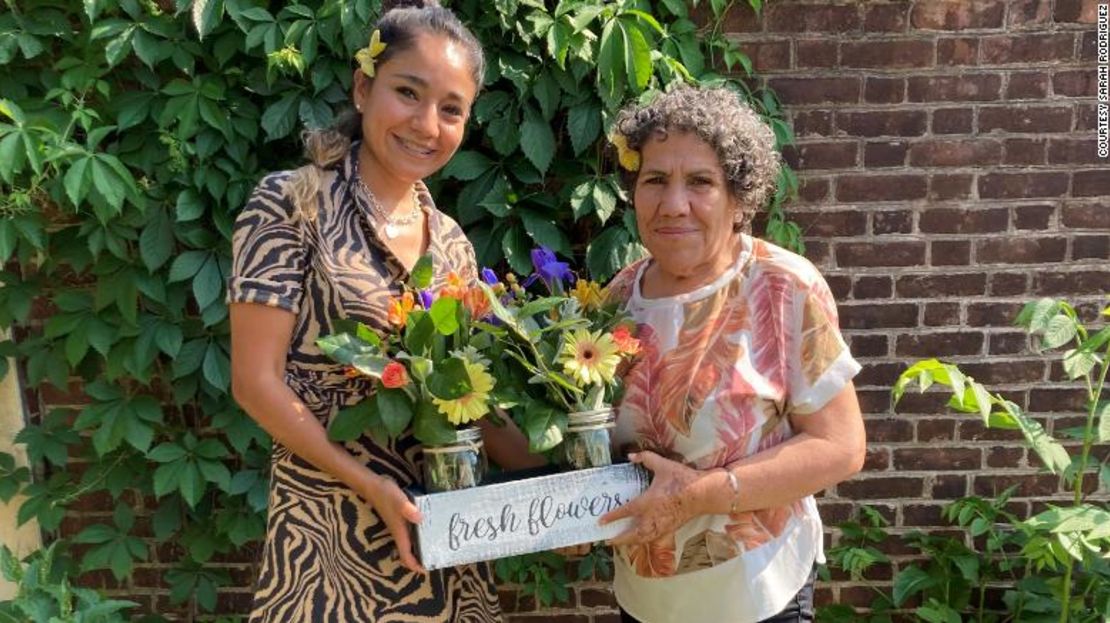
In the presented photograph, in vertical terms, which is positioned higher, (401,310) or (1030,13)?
(1030,13)

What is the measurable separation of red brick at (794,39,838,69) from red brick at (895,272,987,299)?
66 cm

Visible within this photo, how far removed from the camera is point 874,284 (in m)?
2.44

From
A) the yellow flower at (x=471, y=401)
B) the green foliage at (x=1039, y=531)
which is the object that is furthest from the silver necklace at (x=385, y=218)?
the green foliage at (x=1039, y=531)

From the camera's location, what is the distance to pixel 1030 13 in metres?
2.31

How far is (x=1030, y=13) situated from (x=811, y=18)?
24.0 inches

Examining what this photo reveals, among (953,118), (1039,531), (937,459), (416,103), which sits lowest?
(1039,531)

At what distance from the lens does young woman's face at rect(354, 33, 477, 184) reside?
146 cm

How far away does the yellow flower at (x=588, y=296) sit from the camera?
4.80 ft

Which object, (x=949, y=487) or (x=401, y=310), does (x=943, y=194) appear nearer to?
(x=949, y=487)

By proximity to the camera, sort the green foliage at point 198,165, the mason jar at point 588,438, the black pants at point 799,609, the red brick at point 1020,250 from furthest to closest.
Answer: the red brick at point 1020,250 < the green foliage at point 198,165 < the black pants at point 799,609 < the mason jar at point 588,438

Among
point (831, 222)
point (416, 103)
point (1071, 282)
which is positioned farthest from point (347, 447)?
point (1071, 282)

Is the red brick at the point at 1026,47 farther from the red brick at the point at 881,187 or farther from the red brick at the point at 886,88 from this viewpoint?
the red brick at the point at 881,187

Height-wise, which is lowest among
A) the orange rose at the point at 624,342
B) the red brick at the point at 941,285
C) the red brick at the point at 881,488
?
the red brick at the point at 881,488

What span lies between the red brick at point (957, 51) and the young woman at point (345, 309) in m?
1.47
